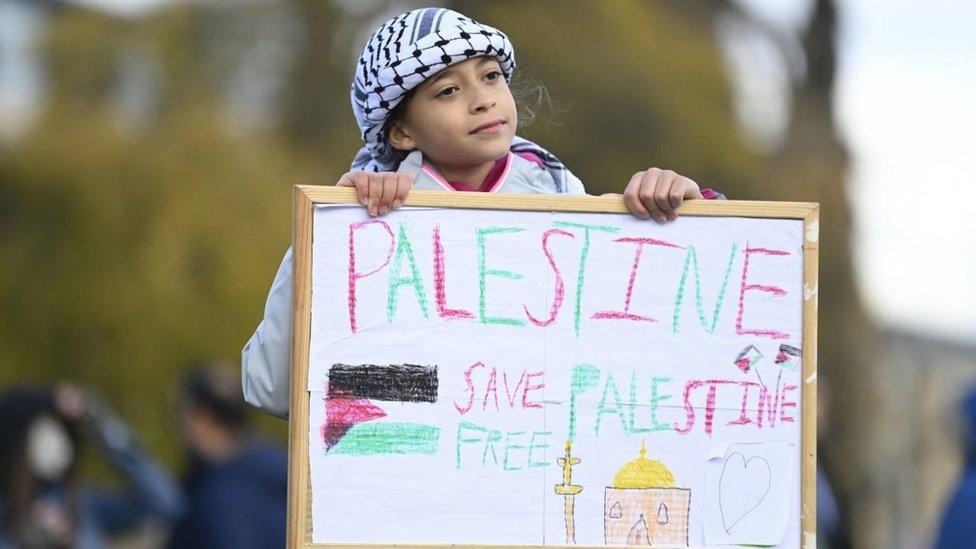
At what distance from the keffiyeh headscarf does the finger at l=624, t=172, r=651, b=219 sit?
Answer: 392 mm

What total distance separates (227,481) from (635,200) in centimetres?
365

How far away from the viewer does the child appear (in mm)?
3293

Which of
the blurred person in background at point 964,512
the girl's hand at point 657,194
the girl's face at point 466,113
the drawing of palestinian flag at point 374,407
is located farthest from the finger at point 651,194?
the blurred person in background at point 964,512

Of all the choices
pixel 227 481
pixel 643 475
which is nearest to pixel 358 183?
pixel 643 475

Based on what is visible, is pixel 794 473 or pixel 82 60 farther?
pixel 82 60

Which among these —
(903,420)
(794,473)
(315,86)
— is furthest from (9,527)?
A: (903,420)

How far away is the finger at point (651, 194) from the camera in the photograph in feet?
10.8

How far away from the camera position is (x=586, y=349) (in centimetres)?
331

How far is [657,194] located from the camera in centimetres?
328

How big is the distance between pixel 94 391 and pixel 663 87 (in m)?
5.71

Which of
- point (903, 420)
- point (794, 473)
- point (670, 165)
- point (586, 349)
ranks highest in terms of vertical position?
point (670, 165)

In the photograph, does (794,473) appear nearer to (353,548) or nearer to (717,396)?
(717,396)

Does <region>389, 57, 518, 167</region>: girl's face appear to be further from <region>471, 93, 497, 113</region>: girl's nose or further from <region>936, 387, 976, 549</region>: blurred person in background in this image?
<region>936, 387, 976, 549</region>: blurred person in background

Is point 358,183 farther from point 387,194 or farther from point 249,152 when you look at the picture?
point 249,152
